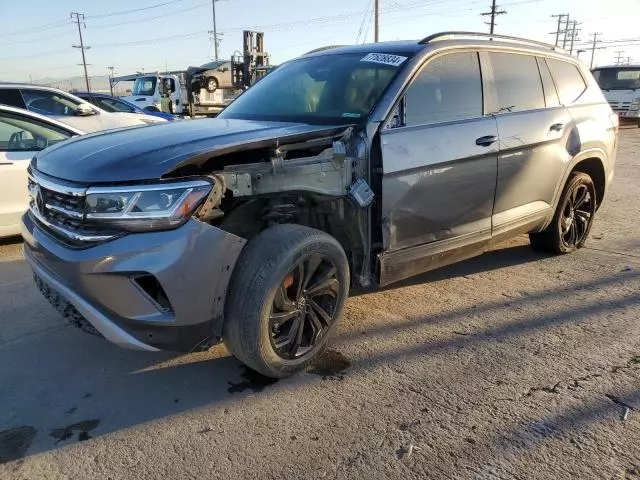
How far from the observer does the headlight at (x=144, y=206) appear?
2416 millimetres

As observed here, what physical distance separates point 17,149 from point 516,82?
481 centimetres

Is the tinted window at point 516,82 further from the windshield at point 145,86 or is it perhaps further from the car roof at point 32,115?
the windshield at point 145,86

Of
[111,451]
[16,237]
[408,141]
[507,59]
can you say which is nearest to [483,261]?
[507,59]

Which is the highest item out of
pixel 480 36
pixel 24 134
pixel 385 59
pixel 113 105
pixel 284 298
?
pixel 480 36

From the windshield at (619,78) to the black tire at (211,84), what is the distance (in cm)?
1516

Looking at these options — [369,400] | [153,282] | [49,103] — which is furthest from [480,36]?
[49,103]

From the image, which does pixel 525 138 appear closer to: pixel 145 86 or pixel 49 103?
pixel 49 103

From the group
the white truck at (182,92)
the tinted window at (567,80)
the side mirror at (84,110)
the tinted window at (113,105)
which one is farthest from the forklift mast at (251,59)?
the tinted window at (567,80)

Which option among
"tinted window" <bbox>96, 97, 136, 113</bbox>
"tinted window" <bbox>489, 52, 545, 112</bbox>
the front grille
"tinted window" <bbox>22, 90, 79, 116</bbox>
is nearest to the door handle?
"tinted window" <bbox>489, 52, 545, 112</bbox>

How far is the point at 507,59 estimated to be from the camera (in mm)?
4266

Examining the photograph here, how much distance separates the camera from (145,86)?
21.0 metres

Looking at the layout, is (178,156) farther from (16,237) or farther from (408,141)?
(16,237)

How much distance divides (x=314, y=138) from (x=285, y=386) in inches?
55.5

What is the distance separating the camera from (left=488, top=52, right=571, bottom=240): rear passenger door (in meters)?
4.06
